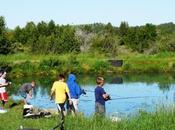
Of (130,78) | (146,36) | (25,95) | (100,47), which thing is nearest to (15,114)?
(25,95)

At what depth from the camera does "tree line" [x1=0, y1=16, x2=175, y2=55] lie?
55562 millimetres

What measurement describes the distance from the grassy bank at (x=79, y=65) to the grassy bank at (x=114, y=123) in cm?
2957

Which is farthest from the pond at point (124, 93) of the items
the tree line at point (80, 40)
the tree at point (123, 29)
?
the tree at point (123, 29)

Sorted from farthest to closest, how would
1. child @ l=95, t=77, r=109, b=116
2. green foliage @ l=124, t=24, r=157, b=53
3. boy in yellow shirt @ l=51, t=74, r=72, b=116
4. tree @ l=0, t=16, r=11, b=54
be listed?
green foliage @ l=124, t=24, r=157, b=53, tree @ l=0, t=16, r=11, b=54, boy in yellow shirt @ l=51, t=74, r=72, b=116, child @ l=95, t=77, r=109, b=116

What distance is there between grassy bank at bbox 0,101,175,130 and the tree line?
1463 inches

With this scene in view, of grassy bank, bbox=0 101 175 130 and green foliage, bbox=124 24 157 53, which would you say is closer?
grassy bank, bbox=0 101 175 130

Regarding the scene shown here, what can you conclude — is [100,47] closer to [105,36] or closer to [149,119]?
[105,36]

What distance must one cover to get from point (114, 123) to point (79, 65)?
33753 mm

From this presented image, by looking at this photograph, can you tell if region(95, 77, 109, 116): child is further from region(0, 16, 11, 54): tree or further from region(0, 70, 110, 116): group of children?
region(0, 16, 11, 54): tree

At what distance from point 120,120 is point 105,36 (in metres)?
46.2

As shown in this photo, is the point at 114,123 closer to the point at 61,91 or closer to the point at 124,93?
the point at 61,91

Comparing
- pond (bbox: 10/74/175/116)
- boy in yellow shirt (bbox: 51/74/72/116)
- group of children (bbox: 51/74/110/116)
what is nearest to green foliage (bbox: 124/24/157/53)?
pond (bbox: 10/74/175/116)

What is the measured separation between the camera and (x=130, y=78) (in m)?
42.1

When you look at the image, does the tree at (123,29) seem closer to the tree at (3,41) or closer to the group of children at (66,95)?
the tree at (3,41)
